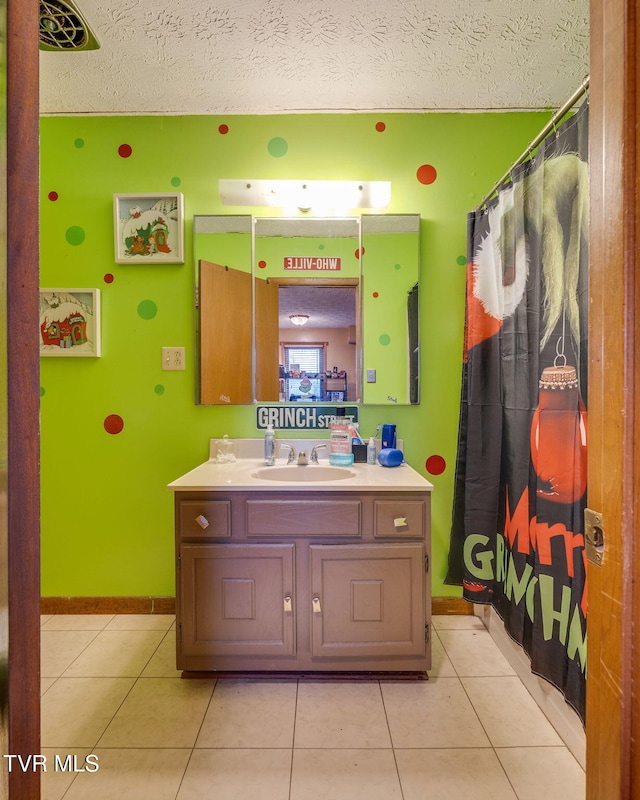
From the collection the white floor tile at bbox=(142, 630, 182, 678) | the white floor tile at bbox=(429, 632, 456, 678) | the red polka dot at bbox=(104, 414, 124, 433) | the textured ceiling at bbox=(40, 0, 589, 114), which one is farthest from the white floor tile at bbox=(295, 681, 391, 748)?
the textured ceiling at bbox=(40, 0, 589, 114)

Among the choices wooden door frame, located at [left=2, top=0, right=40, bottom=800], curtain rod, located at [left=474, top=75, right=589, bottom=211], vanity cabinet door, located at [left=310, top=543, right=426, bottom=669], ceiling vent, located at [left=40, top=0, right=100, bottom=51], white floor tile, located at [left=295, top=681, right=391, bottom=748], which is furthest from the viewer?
vanity cabinet door, located at [left=310, top=543, right=426, bottom=669]

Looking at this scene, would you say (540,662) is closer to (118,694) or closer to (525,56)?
(118,694)

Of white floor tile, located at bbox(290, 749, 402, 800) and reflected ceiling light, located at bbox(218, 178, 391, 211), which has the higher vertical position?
reflected ceiling light, located at bbox(218, 178, 391, 211)

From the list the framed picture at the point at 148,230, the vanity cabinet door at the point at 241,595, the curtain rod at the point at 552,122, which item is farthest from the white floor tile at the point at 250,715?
the curtain rod at the point at 552,122

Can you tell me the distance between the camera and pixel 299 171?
6.81 feet

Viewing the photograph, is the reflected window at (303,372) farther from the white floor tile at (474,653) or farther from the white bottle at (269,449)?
the white floor tile at (474,653)

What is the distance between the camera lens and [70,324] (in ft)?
6.84

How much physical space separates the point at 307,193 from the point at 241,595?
1.72 metres

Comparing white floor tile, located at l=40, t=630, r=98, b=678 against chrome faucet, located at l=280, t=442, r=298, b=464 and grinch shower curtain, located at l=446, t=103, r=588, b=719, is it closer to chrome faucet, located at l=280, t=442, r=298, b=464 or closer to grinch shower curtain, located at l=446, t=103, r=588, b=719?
chrome faucet, located at l=280, t=442, r=298, b=464

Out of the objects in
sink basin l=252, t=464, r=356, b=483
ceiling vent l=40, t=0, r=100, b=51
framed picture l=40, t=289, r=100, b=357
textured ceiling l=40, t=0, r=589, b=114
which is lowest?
sink basin l=252, t=464, r=356, b=483

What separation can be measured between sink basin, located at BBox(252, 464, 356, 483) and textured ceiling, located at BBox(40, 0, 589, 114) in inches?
65.0

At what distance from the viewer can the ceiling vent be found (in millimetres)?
1476

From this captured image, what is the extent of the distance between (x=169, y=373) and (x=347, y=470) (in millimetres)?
974

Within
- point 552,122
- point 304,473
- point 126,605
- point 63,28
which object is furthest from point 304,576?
point 63,28
